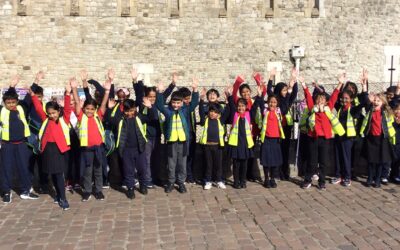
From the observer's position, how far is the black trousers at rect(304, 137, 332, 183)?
284 inches

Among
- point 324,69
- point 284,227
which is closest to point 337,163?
point 284,227

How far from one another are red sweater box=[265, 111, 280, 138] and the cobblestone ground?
93cm

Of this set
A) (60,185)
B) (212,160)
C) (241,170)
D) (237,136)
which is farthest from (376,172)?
(60,185)

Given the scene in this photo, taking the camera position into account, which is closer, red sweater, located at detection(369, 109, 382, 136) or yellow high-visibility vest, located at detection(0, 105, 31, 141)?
yellow high-visibility vest, located at detection(0, 105, 31, 141)

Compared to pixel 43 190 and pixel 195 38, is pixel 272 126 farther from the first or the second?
pixel 195 38

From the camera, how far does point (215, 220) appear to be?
5703mm

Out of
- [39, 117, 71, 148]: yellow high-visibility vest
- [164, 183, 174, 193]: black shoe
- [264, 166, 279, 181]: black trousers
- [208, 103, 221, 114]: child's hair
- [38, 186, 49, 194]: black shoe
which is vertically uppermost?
[208, 103, 221, 114]: child's hair

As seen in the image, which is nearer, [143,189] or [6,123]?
[6,123]

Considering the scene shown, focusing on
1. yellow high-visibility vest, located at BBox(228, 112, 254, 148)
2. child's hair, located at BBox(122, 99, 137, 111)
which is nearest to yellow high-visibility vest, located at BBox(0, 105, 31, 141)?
child's hair, located at BBox(122, 99, 137, 111)

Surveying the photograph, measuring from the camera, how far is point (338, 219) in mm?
5672

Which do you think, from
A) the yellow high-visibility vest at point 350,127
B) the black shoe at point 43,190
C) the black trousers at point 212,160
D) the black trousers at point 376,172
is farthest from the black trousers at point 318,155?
the black shoe at point 43,190

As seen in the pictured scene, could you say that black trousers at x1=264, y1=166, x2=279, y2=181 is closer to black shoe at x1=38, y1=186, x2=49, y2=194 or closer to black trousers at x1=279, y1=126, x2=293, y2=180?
black trousers at x1=279, y1=126, x2=293, y2=180

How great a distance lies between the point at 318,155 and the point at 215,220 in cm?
254

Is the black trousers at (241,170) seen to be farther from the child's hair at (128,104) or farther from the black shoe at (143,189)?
the child's hair at (128,104)
